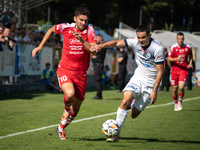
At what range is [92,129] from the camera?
7539mm

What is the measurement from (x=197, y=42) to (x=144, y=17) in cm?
3166

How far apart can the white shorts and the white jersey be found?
3.5 inches

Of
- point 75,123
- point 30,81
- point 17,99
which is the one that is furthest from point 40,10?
point 75,123

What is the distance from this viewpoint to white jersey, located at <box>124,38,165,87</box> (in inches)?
256

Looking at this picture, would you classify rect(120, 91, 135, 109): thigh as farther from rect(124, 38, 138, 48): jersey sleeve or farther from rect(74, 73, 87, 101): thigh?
rect(124, 38, 138, 48): jersey sleeve

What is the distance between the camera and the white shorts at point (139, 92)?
6.57 metres

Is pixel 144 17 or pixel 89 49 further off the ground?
pixel 144 17

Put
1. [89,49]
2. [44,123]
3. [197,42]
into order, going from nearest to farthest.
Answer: [89,49]
[44,123]
[197,42]

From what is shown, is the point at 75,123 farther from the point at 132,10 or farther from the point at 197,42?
the point at 132,10

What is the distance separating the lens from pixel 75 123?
8.34 meters

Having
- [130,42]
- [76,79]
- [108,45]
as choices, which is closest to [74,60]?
[76,79]

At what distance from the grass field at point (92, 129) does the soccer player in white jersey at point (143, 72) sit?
0.57 meters

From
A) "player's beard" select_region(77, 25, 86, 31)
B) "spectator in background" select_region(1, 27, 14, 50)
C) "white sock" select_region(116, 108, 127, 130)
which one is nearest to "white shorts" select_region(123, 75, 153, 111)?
"white sock" select_region(116, 108, 127, 130)

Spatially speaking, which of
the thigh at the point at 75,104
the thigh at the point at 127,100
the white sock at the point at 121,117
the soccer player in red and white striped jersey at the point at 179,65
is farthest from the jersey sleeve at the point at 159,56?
the soccer player in red and white striped jersey at the point at 179,65
